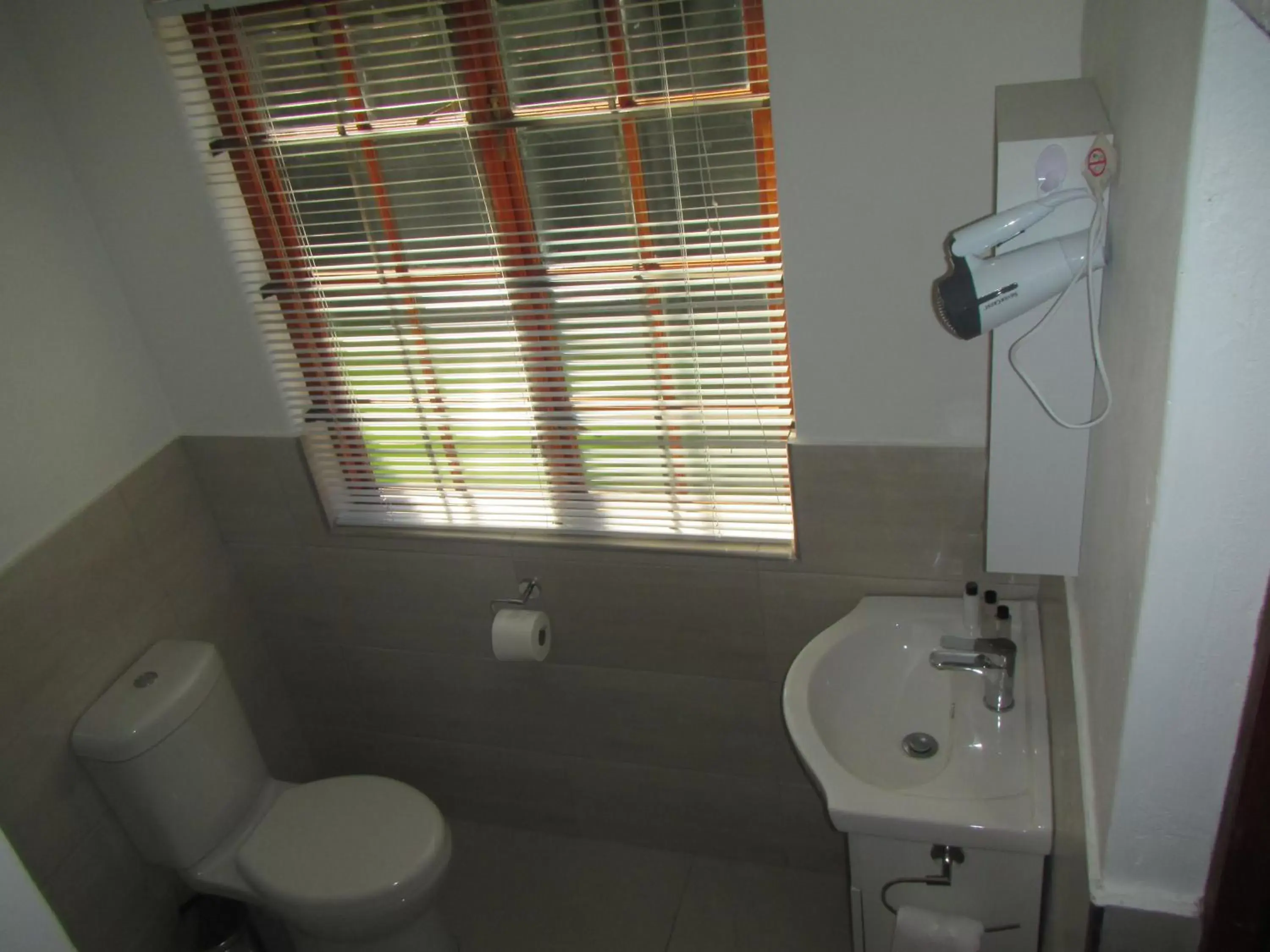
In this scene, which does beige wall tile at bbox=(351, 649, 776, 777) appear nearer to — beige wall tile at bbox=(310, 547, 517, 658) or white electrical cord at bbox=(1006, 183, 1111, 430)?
beige wall tile at bbox=(310, 547, 517, 658)

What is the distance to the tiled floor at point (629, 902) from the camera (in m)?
2.38

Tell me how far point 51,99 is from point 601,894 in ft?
7.13

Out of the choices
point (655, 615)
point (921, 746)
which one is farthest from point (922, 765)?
point (655, 615)

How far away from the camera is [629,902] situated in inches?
98.0

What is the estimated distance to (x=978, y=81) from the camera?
1518 mm

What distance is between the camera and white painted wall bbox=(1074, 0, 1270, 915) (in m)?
0.65

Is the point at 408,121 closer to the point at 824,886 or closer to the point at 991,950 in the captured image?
the point at 991,950

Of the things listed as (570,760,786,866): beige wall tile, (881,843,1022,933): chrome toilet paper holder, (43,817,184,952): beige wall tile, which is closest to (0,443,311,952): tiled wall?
(43,817,184,952): beige wall tile

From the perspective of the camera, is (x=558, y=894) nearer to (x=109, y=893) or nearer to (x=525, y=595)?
(x=525, y=595)

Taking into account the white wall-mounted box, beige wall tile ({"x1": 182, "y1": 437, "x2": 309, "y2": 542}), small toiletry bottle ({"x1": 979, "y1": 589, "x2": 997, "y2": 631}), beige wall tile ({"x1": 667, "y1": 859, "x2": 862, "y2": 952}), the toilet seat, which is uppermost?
the white wall-mounted box

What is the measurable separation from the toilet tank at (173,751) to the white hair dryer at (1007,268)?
1.75m

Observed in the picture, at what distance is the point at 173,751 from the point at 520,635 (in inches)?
29.6

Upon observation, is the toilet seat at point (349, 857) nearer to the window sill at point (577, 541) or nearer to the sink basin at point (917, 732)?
the window sill at point (577, 541)

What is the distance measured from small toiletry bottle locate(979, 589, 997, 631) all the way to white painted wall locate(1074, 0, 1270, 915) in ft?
2.28
